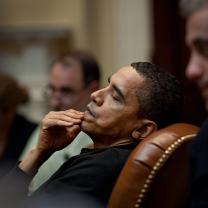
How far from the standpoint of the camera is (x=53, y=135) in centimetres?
182

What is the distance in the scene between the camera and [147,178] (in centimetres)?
149

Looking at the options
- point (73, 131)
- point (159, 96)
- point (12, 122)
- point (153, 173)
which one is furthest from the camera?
point (12, 122)

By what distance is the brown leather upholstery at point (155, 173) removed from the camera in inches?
58.7

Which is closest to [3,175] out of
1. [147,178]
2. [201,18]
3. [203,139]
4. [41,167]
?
[41,167]

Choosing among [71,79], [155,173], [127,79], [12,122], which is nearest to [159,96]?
[127,79]

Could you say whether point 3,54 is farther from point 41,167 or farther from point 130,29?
point 41,167

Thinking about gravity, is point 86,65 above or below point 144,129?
below

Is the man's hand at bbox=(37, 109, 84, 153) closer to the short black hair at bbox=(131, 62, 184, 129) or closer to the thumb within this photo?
the thumb

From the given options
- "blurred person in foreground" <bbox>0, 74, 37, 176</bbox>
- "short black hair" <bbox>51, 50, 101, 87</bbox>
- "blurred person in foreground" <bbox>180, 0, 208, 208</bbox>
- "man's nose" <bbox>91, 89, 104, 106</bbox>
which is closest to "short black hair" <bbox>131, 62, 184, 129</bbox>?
"man's nose" <bbox>91, 89, 104, 106</bbox>

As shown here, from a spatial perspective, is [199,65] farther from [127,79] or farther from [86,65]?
[86,65]

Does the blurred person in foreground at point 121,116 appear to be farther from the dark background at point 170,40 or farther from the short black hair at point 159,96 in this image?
the dark background at point 170,40

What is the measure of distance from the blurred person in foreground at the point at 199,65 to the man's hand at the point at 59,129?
441mm

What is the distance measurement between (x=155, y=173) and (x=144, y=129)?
0.23m

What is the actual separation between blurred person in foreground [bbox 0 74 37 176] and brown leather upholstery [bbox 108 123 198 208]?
1344 mm
